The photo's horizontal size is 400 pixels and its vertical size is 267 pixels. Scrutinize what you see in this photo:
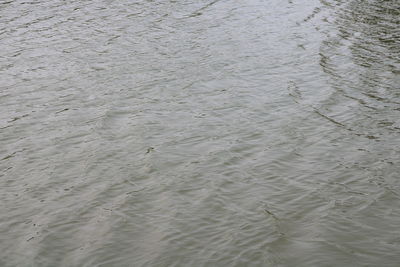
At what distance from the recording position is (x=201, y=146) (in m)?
12.6

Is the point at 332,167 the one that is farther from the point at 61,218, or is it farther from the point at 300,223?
the point at 61,218

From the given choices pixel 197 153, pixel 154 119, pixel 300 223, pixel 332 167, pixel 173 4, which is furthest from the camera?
pixel 173 4

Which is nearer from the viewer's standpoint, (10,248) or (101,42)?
(10,248)

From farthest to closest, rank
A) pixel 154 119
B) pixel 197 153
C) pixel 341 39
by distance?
1. pixel 341 39
2. pixel 154 119
3. pixel 197 153

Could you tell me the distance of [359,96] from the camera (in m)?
15.2

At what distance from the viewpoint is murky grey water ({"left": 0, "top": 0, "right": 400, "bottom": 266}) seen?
8.88 m

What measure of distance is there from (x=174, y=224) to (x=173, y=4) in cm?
2128

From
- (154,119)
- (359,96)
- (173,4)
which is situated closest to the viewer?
(154,119)

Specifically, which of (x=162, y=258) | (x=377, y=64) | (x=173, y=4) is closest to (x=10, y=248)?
(x=162, y=258)

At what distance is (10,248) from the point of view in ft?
28.7

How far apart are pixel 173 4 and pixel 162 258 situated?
22280mm

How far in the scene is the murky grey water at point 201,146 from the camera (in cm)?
888

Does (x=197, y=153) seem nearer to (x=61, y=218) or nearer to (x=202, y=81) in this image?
(x=61, y=218)

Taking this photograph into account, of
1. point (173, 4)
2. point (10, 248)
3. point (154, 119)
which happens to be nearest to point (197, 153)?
point (154, 119)
